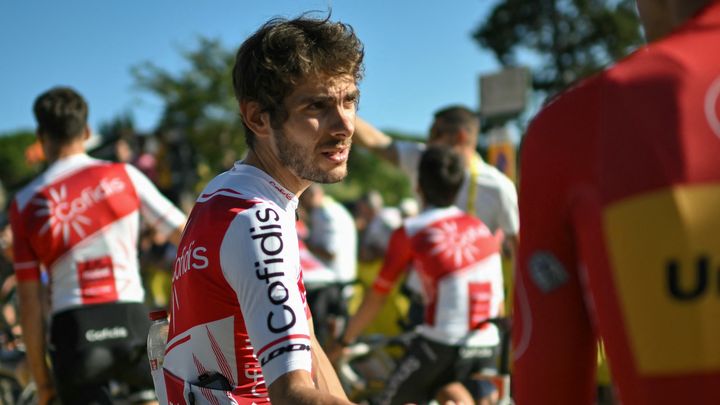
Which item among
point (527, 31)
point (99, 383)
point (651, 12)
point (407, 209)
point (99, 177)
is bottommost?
point (99, 383)

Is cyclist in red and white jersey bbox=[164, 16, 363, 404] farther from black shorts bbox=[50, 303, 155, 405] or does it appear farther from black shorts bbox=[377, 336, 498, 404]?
black shorts bbox=[377, 336, 498, 404]

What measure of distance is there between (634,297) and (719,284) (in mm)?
110

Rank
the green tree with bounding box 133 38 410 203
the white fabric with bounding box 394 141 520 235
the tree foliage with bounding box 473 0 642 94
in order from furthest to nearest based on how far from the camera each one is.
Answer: the tree foliage with bounding box 473 0 642 94
the green tree with bounding box 133 38 410 203
the white fabric with bounding box 394 141 520 235

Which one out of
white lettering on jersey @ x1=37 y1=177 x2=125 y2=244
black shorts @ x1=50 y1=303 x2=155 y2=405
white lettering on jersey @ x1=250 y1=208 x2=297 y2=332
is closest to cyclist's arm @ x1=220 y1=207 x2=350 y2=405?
white lettering on jersey @ x1=250 y1=208 x2=297 y2=332

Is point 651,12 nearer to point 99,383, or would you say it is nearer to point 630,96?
point 630,96

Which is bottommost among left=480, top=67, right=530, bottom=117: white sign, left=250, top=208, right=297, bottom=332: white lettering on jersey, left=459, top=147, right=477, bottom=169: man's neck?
left=250, top=208, right=297, bottom=332: white lettering on jersey

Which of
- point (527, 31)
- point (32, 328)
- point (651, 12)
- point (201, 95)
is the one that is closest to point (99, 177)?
point (32, 328)

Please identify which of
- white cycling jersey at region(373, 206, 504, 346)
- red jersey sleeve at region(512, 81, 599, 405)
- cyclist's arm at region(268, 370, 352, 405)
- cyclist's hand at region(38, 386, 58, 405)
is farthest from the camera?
white cycling jersey at region(373, 206, 504, 346)

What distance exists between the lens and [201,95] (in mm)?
34969

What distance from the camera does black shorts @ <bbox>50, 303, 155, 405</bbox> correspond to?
4.77 metres

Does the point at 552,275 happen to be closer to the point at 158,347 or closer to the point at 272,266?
the point at 272,266

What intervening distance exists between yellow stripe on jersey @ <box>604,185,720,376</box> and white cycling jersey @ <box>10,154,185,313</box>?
3.69 metres

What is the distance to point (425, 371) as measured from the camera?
18.8ft

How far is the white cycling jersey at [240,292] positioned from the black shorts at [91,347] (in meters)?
2.60
